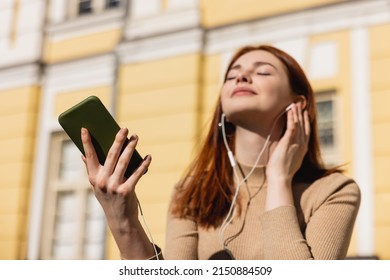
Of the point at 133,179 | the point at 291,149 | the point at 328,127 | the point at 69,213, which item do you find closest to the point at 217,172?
the point at 291,149

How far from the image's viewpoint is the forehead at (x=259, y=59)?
1188 mm

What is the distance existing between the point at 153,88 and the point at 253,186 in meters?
1.34

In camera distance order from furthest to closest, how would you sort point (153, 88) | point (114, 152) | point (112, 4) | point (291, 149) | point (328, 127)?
point (112, 4)
point (153, 88)
point (328, 127)
point (291, 149)
point (114, 152)

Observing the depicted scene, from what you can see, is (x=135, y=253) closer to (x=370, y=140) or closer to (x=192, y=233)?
(x=192, y=233)

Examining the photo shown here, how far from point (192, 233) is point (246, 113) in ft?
0.92

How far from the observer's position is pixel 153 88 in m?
2.43

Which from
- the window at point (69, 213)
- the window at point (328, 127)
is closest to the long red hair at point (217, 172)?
the window at point (328, 127)

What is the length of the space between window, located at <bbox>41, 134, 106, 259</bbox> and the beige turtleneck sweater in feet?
3.79

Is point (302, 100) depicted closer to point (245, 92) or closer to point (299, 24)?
point (245, 92)

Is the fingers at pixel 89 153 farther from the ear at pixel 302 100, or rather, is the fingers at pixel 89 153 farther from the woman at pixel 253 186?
the ear at pixel 302 100

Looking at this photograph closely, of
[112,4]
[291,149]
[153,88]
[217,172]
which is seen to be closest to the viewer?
[291,149]

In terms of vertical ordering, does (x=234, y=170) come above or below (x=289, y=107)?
below

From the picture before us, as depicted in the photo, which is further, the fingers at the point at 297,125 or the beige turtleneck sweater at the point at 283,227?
the fingers at the point at 297,125

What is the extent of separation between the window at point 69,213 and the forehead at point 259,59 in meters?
1.25
